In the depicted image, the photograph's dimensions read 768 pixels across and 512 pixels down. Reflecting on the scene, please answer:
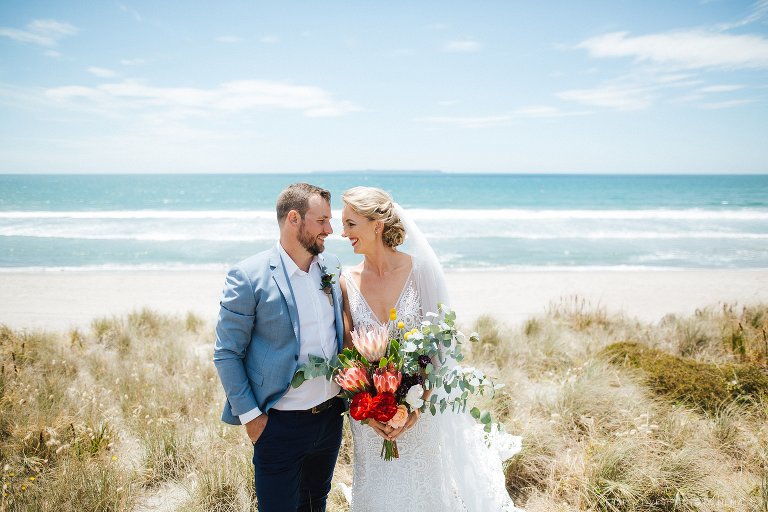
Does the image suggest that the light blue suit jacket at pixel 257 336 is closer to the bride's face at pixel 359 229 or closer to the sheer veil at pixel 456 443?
the bride's face at pixel 359 229

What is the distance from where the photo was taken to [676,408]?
460 centimetres

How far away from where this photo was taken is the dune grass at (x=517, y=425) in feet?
11.5

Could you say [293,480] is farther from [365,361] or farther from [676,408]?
[676,408]

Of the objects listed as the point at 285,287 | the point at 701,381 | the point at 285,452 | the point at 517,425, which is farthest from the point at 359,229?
the point at 701,381

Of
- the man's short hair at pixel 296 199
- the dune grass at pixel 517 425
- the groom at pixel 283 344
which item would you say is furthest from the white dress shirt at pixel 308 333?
the dune grass at pixel 517 425

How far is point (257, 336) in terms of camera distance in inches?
105

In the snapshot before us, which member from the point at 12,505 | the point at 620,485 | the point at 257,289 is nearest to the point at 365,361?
the point at 257,289

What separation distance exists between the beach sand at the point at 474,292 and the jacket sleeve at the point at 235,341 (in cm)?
704

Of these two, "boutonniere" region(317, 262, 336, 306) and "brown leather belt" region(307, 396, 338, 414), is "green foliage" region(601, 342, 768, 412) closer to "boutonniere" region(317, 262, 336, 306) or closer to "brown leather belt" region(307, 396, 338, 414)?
"brown leather belt" region(307, 396, 338, 414)

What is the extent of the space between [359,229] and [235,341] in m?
1.13

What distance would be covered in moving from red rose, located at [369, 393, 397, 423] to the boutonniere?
0.72 m

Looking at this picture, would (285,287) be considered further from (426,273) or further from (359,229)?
(426,273)

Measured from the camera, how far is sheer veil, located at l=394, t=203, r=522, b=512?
10.9 feet

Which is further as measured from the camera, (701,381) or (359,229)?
(701,381)
